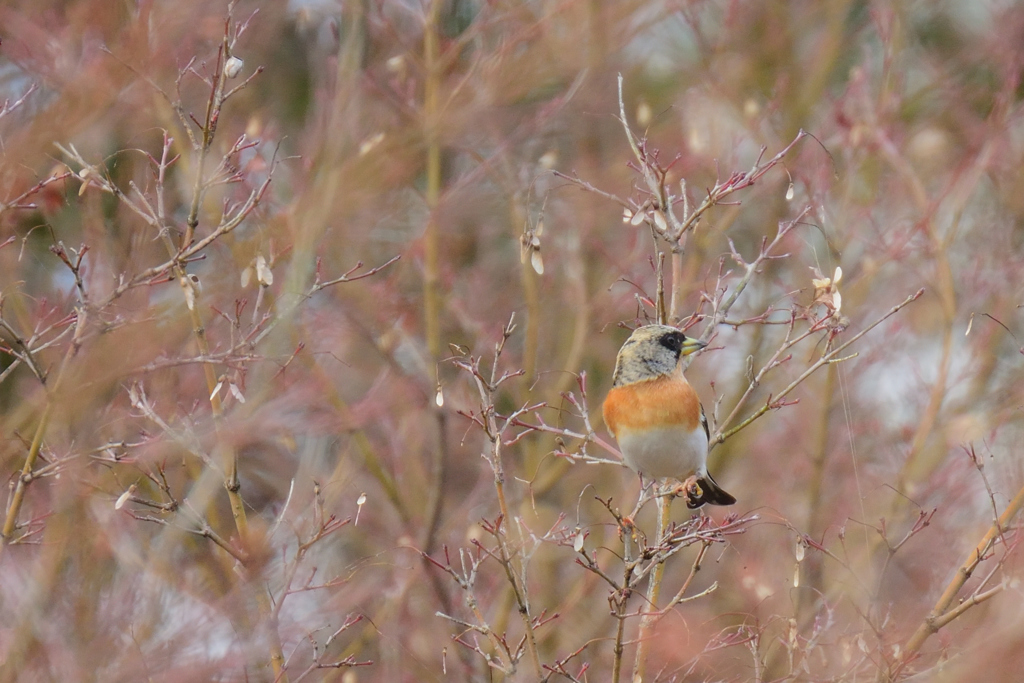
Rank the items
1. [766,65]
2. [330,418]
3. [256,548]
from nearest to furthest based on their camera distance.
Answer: [256,548] < [330,418] < [766,65]

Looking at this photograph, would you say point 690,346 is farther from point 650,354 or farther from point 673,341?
point 650,354

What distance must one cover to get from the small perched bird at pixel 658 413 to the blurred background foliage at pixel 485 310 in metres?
0.30

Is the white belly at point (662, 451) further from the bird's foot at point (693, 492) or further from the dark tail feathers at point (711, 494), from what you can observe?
the dark tail feathers at point (711, 494)

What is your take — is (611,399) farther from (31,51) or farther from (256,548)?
(31,51)

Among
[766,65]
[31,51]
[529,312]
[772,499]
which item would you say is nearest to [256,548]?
[31,51]

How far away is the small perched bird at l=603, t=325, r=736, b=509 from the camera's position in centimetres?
514

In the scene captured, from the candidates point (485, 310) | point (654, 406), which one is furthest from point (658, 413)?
point (485, 310)

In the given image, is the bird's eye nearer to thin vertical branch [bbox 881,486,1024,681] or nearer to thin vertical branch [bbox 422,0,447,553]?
thin vertical branch [bbox 881,486,1024,681]

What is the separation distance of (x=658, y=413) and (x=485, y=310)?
4346 mm

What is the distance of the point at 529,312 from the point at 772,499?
3403mm

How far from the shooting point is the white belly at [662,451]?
16.9 feet

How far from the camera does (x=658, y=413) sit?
5.18 m

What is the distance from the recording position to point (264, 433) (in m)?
5.51

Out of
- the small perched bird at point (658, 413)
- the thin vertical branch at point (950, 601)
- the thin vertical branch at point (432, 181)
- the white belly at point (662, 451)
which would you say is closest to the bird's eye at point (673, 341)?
the small perched bird at point (658, 413)
